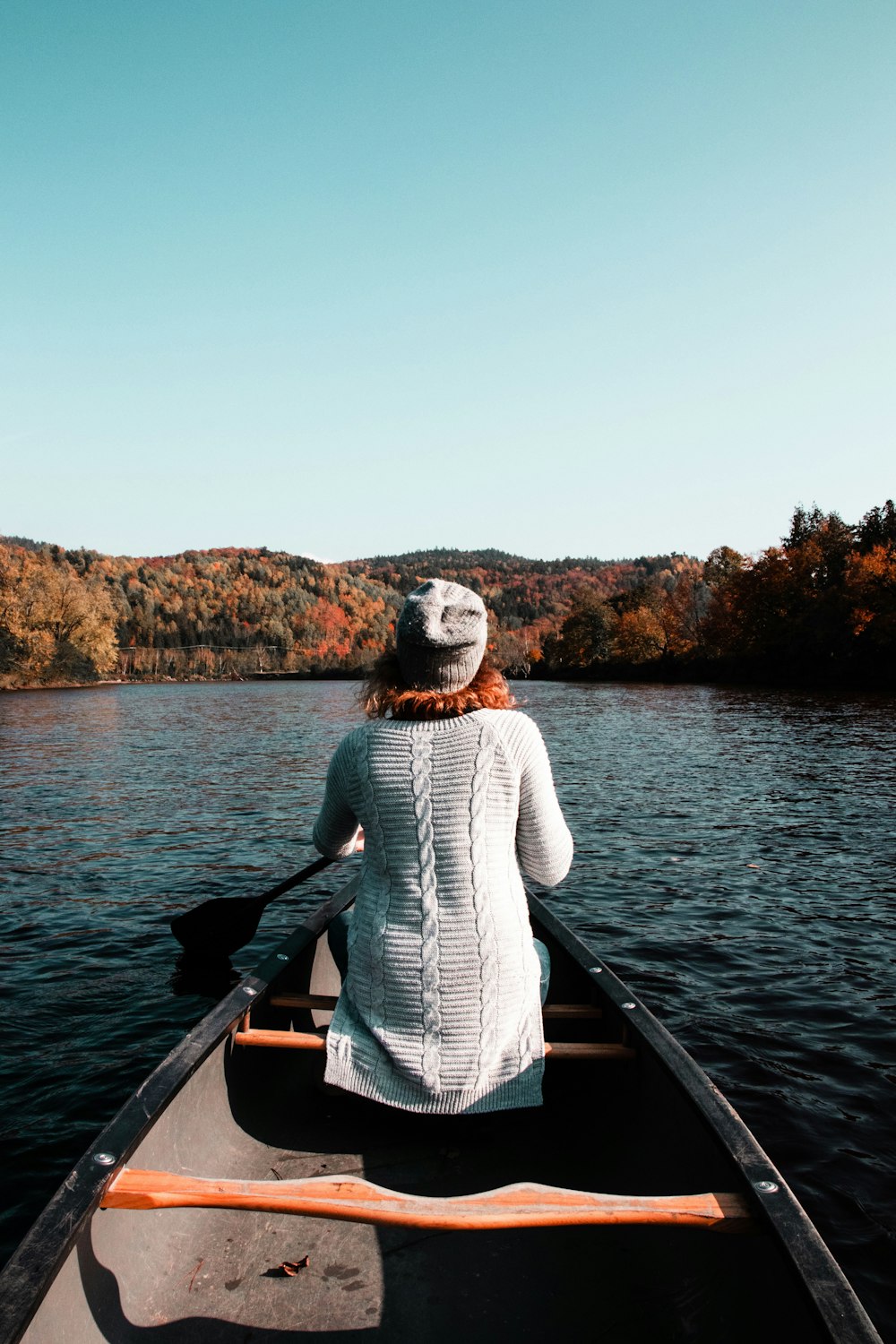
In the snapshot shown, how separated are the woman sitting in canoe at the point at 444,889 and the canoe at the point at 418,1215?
1.47 ft

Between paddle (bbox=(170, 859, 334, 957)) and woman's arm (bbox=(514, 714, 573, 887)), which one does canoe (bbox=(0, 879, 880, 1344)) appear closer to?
woman's arm (bbox=(514, 714, 573, 887))

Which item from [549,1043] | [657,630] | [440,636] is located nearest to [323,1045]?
[549,1043]

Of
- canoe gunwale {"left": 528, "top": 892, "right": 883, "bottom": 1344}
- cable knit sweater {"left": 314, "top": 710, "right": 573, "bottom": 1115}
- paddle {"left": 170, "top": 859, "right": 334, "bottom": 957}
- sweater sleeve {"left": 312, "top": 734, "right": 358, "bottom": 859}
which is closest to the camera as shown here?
canoe gunwale {"left": 528, "top": 892, "right": 883, "bottom": 1344}

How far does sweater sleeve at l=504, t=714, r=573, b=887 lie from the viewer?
3.13 metres

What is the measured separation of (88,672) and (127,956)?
271ft

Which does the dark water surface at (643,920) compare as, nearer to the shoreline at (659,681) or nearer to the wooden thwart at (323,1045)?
the wooden thwart at (323,1045)

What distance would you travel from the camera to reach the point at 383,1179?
3.62 metres

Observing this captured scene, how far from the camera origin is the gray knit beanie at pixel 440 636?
3160mm

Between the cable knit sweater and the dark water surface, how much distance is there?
2.22 metres

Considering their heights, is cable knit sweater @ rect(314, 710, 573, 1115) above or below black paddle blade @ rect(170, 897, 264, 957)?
above

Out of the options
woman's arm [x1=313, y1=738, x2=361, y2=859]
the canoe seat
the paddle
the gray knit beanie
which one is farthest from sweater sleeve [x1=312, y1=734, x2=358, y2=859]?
the paddle

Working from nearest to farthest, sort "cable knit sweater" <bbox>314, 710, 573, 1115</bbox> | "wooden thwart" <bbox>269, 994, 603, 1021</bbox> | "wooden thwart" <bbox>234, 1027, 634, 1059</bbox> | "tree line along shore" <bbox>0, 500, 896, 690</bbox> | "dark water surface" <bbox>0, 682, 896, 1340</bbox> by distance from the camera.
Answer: "cable knit sweater" <bbox>314, 710, 573, 1115</bbox> < "wooden thwart" <bbox>234, 1027, 634, 1059</bbox> < "wooden thwart" <bbox>269, 994, 603, 1021</bbox> < "dark water surface" <bbox>0, 682, 896, 1340</bbox> < "tree line along shore" <bbox>0, 500, 896, 690</bbox>

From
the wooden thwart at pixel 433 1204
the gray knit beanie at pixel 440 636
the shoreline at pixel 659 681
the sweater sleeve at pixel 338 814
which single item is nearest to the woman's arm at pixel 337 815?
the sweater sleeve at pixel 338 814

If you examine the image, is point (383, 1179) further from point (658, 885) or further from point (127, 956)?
point (658, 885)
